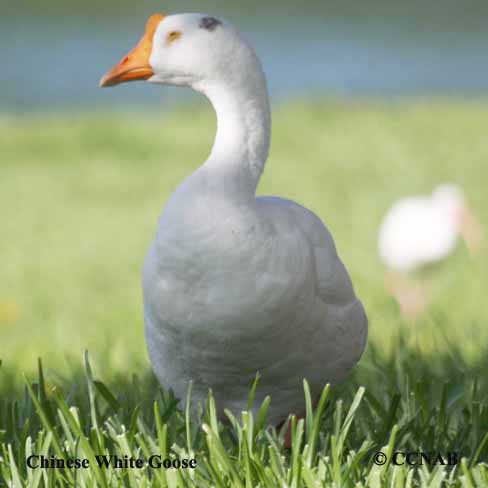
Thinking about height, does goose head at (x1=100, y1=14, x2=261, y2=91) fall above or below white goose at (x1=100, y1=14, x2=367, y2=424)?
above

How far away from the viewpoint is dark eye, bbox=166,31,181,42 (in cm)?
271

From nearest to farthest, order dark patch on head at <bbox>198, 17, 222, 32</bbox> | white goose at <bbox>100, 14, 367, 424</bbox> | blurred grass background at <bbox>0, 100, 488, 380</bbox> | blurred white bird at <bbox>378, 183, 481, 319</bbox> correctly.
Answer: white goose at <bbox>100, 14, 367, 424</bbox>, dark patch on head at <bbox>198, 17, 222, 32</bbox>, blurred grass background at <bbox>0, 100, 488, 380</bbox>, blurred white bird at <bbox>378, 183, 481, 319</bbox>

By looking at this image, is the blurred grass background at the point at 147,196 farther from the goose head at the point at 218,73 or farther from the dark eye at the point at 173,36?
the dark eye at the point at 173,36

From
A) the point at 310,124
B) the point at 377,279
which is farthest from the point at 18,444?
the point at 310,124

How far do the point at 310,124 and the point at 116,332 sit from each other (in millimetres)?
5213

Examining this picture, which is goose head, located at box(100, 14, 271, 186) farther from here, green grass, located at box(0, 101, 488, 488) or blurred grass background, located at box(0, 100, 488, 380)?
blurred grass background, located at box(0, 100, 488, 380)

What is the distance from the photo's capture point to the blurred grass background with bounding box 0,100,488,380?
16.3 ft

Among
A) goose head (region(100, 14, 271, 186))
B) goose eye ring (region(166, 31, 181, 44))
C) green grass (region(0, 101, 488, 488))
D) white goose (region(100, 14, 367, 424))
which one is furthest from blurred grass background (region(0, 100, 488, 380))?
goose eye ring (region(166, 31, 181, 44))

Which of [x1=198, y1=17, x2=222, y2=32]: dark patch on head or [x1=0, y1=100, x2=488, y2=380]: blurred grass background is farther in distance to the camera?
[x1=0, y1=100, x2=488, y2=380]: blurred grass background

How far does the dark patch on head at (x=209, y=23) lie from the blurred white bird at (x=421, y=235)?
3.63 meters

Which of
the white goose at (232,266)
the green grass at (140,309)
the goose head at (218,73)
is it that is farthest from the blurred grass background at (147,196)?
the goose head at (218,73)

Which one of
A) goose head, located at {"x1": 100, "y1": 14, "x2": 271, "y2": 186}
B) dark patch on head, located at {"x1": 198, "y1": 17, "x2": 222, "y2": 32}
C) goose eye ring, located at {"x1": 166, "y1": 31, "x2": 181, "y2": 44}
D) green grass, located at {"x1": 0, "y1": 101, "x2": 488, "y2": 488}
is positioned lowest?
green grass, located at {"x1": 0, "y1": 101, "x2": 488, "y2": 488}

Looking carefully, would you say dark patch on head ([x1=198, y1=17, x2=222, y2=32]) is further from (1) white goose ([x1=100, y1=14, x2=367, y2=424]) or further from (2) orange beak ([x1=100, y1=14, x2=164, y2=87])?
(2) orange beak ([x1=100, y1=14, x2=164, y2=87])

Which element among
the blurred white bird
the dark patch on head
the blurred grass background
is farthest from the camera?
the blurred white bird
